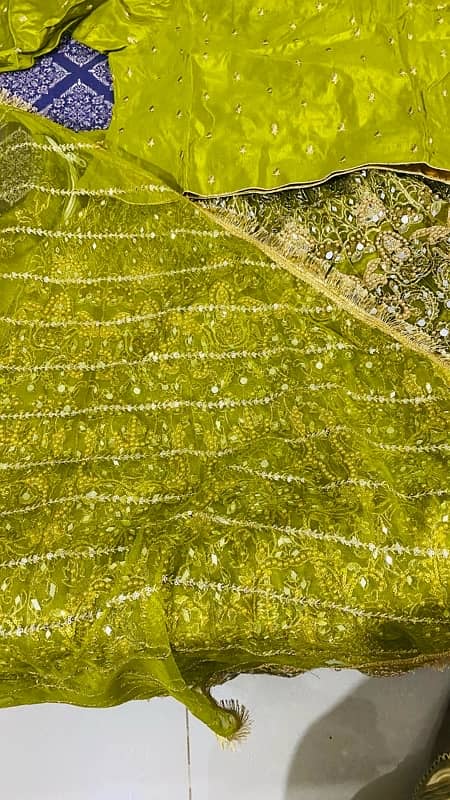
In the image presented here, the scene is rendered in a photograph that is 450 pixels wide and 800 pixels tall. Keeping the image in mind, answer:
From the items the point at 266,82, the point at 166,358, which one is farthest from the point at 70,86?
the point at 166,358

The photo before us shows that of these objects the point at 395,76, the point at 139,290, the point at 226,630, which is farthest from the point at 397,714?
the point at 395,76

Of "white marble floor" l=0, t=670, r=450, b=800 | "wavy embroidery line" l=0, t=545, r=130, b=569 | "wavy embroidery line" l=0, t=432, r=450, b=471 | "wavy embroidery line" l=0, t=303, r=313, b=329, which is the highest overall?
"wavy embroidery line" l=0, t=303, r=313, b=329

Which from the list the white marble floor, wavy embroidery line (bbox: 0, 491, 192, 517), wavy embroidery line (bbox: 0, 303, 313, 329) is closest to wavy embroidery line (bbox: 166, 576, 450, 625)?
wavy embroidery line (bbox: 0, 491, 192, 517)

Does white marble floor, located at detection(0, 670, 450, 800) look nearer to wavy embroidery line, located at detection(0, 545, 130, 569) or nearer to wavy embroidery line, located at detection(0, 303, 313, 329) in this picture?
wavy embroidery line, located at detection(0, 545, 130, 569)

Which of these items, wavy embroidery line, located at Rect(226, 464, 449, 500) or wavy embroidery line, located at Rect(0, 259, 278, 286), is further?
wavy embroidery line, located at Rect(0, 259, 278, 286)

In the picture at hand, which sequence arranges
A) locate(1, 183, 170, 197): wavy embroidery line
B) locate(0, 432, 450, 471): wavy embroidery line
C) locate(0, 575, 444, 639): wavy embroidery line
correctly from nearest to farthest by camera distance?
locate(0, 575, 444, 639): wavy embroidery line, locate(0, 432, 450, 471): wavy embroidery line, locate(1, 183, 170, 197): wavy embroidery line

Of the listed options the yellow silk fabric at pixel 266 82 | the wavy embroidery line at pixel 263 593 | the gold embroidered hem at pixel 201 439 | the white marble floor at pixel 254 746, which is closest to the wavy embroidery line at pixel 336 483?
the gold embroidered hem at pixel 201 439

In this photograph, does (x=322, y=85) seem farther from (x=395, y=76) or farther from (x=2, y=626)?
(x=2, y=626)
